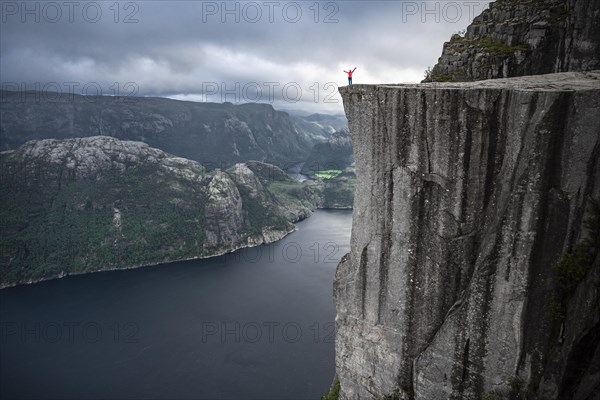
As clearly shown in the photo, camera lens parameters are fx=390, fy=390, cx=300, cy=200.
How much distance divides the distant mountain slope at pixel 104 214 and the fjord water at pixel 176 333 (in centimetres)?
1678

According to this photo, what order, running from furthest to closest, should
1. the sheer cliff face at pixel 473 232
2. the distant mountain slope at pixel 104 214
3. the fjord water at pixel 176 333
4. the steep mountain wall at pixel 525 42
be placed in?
the distant mountain slope at pixel 104 214 < the fjord water at pixel 176 333 < the steep mountain wall at pixel 525 42 < the sheer cliff face at pixel 473 232

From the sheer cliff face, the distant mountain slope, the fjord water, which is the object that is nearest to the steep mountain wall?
the sheer cliff face

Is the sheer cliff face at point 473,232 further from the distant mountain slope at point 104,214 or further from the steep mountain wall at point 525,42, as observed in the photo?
the distant mountain slope at point 104,214

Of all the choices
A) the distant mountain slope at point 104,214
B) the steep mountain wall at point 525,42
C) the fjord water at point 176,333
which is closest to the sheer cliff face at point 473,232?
the steep mountain wall at point 525,42

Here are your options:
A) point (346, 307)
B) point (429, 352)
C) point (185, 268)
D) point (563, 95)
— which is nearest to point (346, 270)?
point (346, 307)

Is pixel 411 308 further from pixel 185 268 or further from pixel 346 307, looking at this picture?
pixel 185 268

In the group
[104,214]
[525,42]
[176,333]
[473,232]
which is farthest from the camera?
[104,214]

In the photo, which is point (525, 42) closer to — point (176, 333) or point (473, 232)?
point (473, 232)

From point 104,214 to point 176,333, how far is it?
10641 cm

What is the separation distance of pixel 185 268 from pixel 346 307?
138774 millimetres

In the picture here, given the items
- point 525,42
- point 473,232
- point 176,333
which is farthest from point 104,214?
point 473,232

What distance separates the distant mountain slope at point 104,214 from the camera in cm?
15412

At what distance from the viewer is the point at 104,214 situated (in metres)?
179

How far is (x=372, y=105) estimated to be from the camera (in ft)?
53.5
